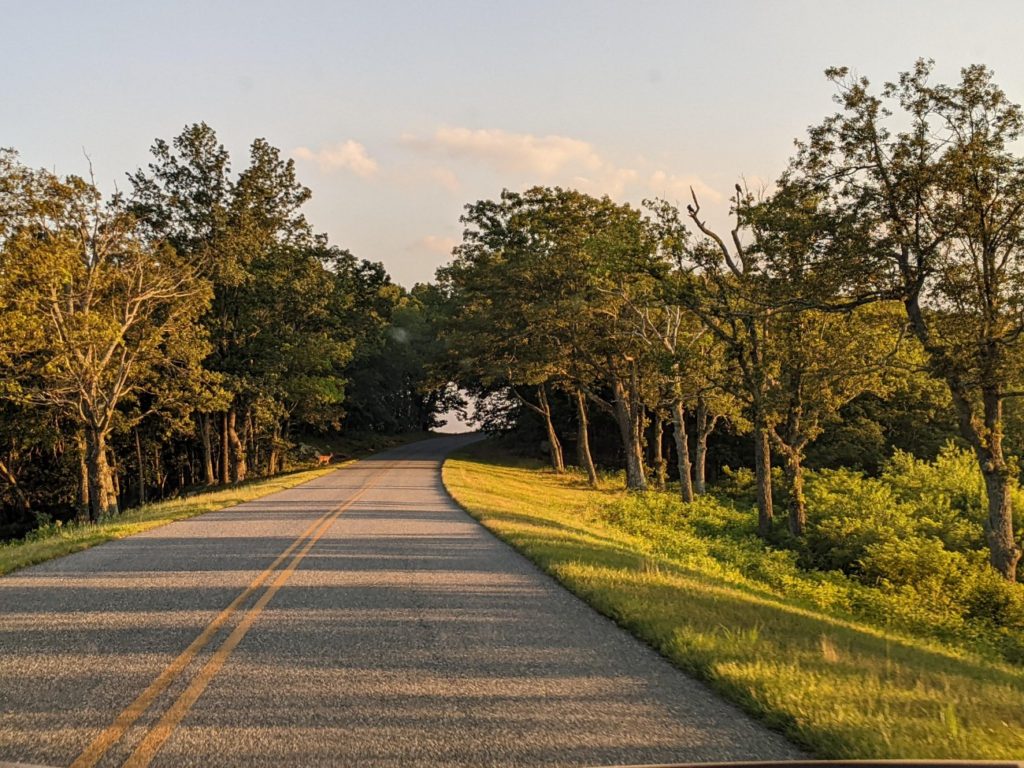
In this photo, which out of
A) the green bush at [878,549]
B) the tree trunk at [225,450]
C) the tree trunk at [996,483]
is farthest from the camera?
the tree trunk at [225,450]

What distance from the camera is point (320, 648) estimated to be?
646 cm

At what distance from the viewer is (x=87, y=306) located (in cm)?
2945

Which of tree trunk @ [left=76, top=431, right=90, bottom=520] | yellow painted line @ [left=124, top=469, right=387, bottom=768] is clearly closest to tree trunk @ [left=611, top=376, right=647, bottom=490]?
tree trunk @ [left=76, top=431, right=90, bottom=520]

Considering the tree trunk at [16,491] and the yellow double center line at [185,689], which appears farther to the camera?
the tree trunk at [16,491]

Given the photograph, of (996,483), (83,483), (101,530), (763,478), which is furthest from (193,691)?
(83,483)

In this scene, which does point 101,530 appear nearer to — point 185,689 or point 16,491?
point 185,689

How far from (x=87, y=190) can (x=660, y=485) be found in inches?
1178

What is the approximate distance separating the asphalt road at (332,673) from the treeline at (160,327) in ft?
70.2

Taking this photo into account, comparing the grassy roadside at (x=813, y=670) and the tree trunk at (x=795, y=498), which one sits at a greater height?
the grassy roadside at (x=813, y=670)

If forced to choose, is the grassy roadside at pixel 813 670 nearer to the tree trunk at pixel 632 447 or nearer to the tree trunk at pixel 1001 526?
the tree trunk at pixel 1001 526

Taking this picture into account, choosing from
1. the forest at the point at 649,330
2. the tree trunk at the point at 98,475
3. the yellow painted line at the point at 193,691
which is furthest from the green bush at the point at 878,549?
the tree trunk at the point at 98,475

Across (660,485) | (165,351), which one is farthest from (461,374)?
(165,351)

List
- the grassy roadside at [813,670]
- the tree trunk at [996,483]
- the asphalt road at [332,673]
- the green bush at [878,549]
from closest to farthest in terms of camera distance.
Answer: the asphalt road at [332,673] < the grassy roadside at [813,670] < the green bush at [878,549] < the tree trunk at [996,483]

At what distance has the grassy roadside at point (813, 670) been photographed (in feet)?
15.0
